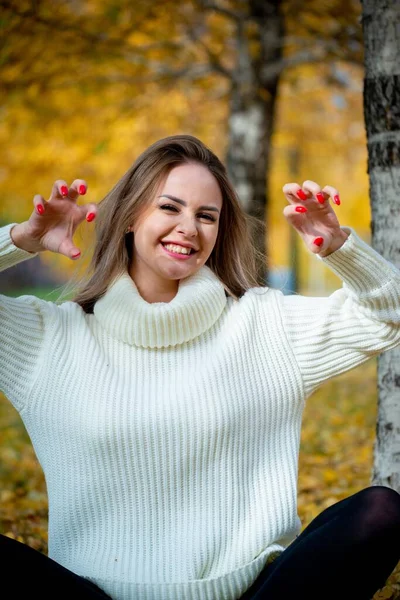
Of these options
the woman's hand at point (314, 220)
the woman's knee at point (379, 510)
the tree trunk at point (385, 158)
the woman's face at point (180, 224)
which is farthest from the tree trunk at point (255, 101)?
the woman's knee at point (379, 510)

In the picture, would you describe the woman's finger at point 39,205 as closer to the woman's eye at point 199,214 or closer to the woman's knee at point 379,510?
the woman's eye at point 199,214

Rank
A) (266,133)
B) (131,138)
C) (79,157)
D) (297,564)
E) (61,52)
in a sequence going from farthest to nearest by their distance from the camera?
1. (131,138)
2. (79,157)
3. (266,133)
4. (61,52)
5. (297,564)

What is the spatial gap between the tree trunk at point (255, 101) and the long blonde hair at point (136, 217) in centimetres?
359

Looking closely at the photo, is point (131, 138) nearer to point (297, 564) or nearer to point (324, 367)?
point (324, 367)

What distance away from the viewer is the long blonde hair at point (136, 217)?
8.89 ft

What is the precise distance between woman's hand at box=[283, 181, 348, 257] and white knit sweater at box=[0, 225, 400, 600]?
4cm

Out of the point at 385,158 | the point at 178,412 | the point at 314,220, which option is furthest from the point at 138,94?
the point at 178,412

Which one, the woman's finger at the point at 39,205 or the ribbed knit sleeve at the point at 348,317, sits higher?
the woman's finger at the point at 39,205

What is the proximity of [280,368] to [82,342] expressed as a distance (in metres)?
0.68

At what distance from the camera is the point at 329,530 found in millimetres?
2150

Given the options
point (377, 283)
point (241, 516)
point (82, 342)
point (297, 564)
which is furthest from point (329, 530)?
point (82, 342)

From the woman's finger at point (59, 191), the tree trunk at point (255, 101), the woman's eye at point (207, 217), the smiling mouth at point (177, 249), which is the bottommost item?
the smiling mouth at point (177, 249)

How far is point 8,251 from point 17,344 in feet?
1.03

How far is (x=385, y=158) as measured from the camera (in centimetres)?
312
